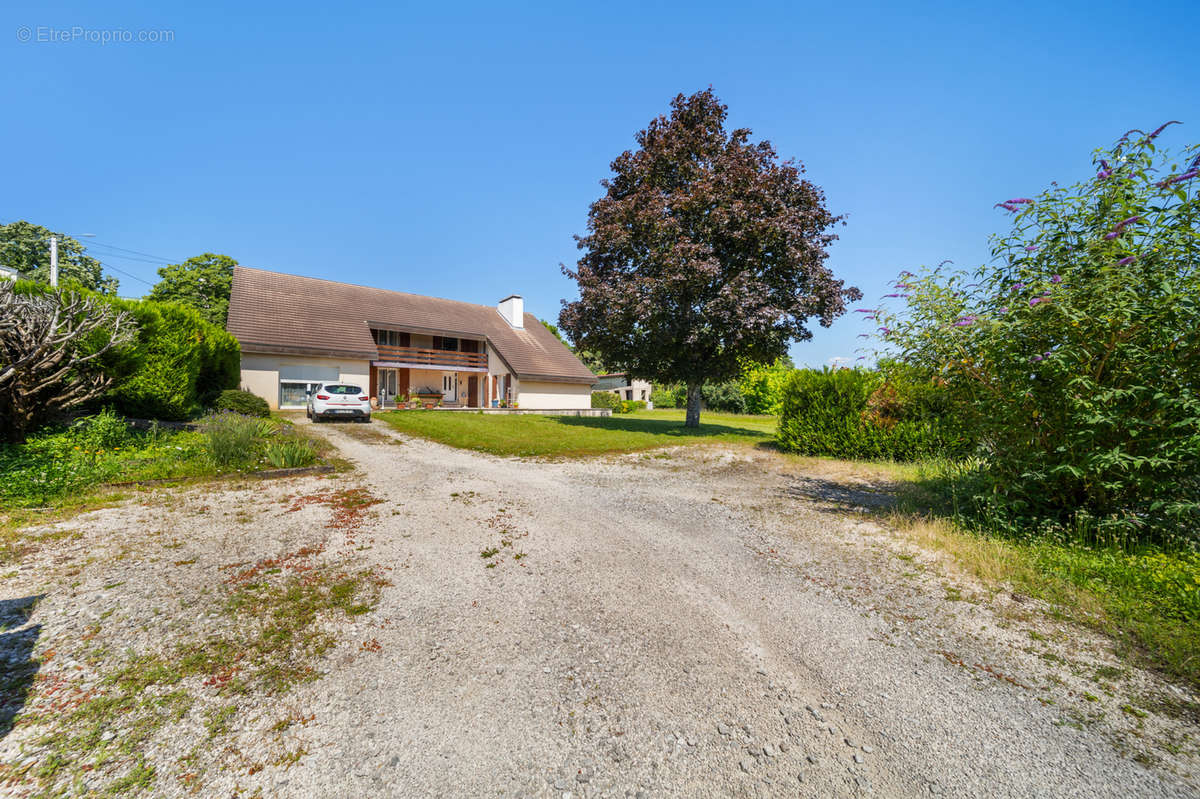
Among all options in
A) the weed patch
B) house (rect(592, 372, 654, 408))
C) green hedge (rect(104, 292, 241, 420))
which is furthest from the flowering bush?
house (rect(592, 372, 654, 408))

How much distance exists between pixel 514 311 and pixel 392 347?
908 cm

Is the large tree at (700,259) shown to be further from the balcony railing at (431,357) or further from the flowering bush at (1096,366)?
the balcony railing at (431,357)

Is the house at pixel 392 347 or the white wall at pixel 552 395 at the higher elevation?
the house at pixel 392 347

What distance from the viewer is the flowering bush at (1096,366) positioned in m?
4.25

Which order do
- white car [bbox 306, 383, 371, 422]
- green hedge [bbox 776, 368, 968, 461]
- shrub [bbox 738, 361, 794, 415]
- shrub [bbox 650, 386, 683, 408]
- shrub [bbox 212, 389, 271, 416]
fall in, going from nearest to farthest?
green hedge [bbox 776, 368, 968, 461] → shrub [bbox 212, 389, 271, 416] → white car [bbox 306, 383, 371, 422] → shrub [bbox 738, 361, 794, 415] → shrub [bbox 650, 386, 683, 408]

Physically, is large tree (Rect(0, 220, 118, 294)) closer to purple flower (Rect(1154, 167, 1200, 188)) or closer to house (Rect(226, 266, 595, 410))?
house (Rect(226, 266, 595, 410))

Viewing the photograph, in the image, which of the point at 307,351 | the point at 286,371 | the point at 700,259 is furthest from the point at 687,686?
the point at 286,371

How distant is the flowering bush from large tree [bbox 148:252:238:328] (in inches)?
1688

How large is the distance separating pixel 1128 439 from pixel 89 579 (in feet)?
31.1

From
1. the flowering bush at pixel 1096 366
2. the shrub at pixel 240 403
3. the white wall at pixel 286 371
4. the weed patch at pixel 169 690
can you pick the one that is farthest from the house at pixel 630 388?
the weed patch at pixel 169 690

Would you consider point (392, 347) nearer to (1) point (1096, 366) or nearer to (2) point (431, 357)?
(2) point (431, 357)

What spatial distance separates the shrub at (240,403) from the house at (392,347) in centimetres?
608

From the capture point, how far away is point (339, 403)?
56.5 ft

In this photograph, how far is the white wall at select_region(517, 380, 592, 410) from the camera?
2866cm
